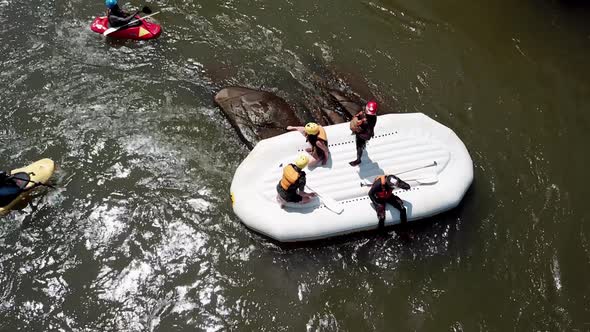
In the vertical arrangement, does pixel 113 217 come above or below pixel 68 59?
below

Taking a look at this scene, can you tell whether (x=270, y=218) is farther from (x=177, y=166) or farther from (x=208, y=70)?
(x=208, y=70)

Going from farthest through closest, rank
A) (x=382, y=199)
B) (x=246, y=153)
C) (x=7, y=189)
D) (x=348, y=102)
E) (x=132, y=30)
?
(x=132, y=30), (x=348, y=102), (x=246, y=153), (x=7, y=189), (x=382, y=199)

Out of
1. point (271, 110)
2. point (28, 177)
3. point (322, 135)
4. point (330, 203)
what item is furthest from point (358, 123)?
point (28, 177)

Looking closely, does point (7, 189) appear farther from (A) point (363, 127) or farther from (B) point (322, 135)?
(A) point (363, 127)

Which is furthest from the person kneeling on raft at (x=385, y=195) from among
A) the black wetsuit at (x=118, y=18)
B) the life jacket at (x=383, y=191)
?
the black wetsuit at (x=118, y=18)

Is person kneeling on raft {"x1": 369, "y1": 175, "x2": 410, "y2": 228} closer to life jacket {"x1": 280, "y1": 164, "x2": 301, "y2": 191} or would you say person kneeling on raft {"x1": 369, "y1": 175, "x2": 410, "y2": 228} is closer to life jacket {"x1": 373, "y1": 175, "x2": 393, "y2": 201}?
life jacket {"x1": 373, "y1": 175, "x2": 393, "y2": 201}

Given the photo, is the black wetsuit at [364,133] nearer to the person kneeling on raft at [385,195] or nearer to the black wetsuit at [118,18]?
the person kneeling on raft at [385,195]

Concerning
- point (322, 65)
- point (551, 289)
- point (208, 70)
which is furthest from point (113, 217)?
point (551, 289)
